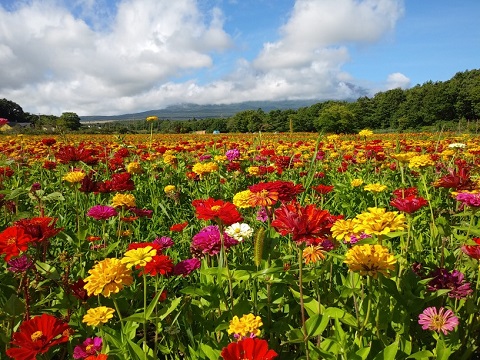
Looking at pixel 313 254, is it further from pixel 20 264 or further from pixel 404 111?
pixel 404 111

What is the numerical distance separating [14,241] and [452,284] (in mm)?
1797

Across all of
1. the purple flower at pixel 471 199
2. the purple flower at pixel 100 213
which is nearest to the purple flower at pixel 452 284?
the purple flower at pixel 471 199

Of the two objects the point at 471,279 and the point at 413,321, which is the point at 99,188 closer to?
the point at 413,321

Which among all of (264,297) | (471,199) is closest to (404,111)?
(471,199)

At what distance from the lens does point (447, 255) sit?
215cm

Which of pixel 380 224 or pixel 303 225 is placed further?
pixel 380 224

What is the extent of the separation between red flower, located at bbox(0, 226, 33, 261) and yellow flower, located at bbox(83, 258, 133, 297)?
0.30 meters

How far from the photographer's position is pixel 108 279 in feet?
4.20

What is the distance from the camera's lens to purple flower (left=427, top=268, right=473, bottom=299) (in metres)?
1.46

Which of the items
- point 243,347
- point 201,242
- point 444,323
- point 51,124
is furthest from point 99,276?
point 51,124

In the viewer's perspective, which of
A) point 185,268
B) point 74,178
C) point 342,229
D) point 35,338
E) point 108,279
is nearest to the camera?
point 35,338

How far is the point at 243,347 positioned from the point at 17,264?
1227 millimetres

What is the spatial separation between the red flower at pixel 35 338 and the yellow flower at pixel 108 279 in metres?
0.15

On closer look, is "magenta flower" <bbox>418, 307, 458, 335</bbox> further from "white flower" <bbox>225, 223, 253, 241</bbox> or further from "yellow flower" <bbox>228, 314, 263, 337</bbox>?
"white flower" <bbox>225, 223, 253, 241</bbox>
